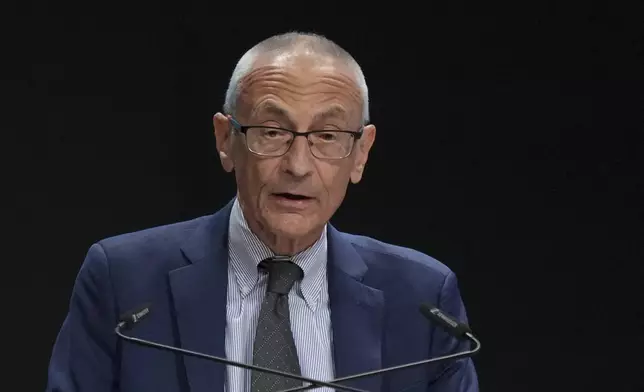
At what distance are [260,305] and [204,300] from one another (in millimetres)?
104

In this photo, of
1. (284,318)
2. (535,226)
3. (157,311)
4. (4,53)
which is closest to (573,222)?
(535,226)

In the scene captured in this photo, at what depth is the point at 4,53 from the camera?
8.61ft

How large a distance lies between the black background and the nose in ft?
2.42

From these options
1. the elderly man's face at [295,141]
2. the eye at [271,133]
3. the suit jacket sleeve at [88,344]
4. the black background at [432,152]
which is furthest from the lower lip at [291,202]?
the black background at [432,152]

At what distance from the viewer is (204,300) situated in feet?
6.86

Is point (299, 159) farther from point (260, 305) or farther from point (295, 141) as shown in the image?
point (260, 305)

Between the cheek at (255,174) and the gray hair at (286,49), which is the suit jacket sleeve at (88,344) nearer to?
the cheek at (255,174)

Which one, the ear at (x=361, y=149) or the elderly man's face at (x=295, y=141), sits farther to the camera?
the ear at (x=361, y=149)

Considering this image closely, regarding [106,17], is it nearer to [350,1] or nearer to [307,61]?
[350,1]

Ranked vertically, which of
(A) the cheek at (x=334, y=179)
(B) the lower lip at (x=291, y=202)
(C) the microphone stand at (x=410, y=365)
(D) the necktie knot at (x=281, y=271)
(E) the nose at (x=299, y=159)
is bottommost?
(C) the microphone stand at (x=410, y=365)

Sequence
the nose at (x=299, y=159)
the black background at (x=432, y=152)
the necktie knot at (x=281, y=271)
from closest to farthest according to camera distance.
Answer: the nose at (x=299, y=159) < the necktie knot at (x=281, y=271) < the black background at (x=432, y=152)

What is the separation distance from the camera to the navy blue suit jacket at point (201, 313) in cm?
202

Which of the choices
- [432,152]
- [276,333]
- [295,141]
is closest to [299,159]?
[295,141]

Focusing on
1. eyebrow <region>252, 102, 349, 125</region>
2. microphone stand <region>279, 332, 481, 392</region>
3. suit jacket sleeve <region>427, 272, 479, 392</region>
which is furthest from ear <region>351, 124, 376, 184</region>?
microphone stand <region>279, 332, 481, 392</region>
